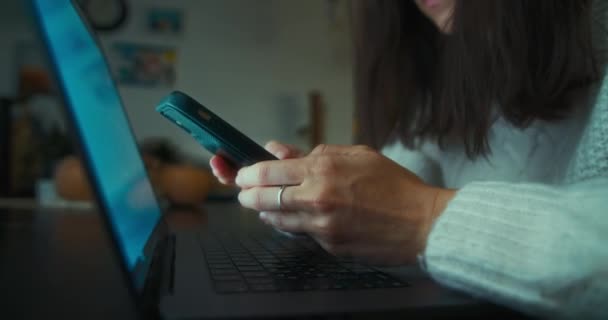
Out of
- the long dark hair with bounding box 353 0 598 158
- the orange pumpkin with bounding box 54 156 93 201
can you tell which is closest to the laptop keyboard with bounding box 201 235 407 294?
the long dark hair with bounding box 353 0 598 158

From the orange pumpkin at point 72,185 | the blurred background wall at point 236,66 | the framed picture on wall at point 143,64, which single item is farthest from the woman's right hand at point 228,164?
the framed picture on wall at point 143,64

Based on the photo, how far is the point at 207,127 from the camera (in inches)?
15.2

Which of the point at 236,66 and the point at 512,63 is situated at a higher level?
the point at 512,63

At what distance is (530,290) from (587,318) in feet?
0.11

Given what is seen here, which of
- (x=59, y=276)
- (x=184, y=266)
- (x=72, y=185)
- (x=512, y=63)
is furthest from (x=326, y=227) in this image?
(x=72, y=185)

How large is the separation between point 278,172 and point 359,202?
0.24 feet

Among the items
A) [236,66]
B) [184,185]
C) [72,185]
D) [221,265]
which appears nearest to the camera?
[221,265]

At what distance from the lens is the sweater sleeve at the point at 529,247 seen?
273 millimetres

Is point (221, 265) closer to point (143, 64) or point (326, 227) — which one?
point (326, 227)

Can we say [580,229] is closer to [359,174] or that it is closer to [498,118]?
[359,174]

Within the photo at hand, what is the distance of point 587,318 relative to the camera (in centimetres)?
27

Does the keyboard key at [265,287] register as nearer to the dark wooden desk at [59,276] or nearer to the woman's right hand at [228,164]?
the dark wooden desk at [59,276]

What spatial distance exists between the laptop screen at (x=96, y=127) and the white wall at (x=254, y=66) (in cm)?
157

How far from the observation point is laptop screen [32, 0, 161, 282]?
0.25m
